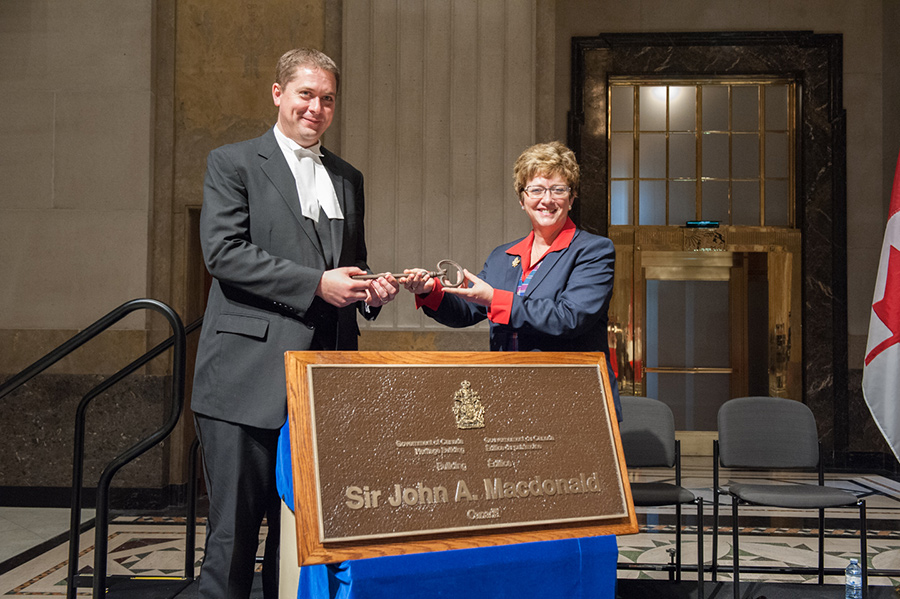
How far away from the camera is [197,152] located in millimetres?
6648

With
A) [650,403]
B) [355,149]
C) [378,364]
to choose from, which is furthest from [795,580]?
[355,149]

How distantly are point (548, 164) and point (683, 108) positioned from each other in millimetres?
6698

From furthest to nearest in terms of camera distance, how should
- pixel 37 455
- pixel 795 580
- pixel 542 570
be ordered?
pixel 37 455
pixel 795 580
pixel 542 570

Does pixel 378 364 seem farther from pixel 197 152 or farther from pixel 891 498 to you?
pixel 891 498

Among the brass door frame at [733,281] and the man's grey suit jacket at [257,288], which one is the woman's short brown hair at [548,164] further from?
the brass door frame at [733,281]

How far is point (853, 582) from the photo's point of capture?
3.55 m

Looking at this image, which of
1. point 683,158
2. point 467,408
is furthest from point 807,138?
point 467,408

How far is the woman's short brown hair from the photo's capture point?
8.32 feet

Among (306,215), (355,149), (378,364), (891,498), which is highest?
(355,149)

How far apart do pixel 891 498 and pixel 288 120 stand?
6423 millimetres

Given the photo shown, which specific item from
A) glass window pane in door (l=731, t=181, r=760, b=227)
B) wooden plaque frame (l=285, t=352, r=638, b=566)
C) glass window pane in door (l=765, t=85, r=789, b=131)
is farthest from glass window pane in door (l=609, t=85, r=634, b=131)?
wooden plaque frame (l=285, t=352, r=638, b=566)

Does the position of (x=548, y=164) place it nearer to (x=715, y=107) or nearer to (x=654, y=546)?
(x=654, y=546)

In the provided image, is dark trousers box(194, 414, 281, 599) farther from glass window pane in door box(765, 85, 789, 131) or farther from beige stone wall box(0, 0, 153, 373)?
glass window pane in door box(765, 85, 789, 131)

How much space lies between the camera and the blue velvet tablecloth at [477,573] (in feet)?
5.43
